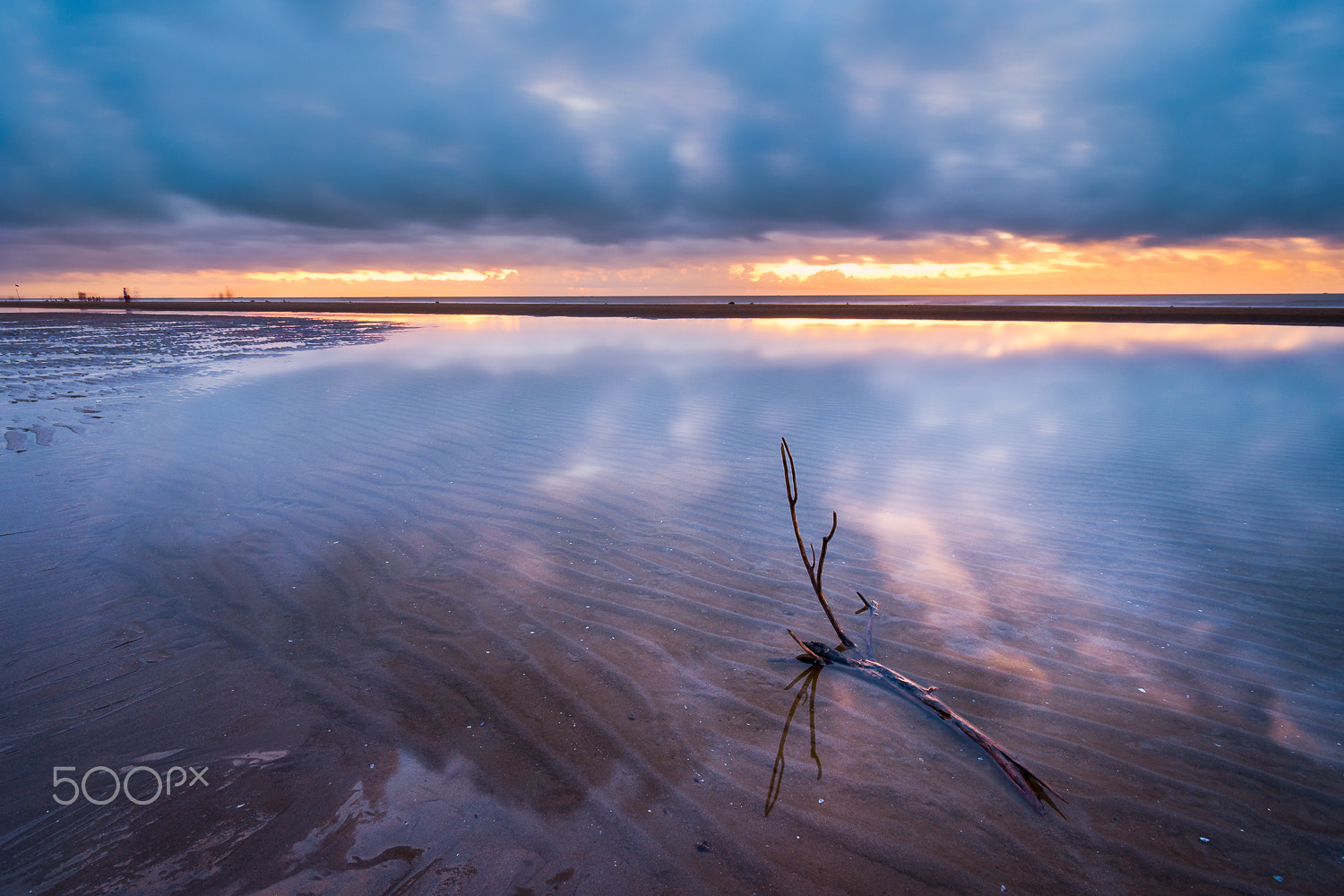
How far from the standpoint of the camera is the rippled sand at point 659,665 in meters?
2.22

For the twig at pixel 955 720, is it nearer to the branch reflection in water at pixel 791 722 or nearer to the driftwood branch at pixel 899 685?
the driftwood branch at pixel 899 685

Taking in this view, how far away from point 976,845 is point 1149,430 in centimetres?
855

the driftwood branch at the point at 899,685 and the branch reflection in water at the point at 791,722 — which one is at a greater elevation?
the driftwood branch at the point at 899,685

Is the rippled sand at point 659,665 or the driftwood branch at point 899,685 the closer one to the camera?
the rippled sand at point 659,665

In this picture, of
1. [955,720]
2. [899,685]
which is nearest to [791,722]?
[899,685]

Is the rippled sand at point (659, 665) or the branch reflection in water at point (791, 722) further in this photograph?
the branch reflection in water at point (791, 722)

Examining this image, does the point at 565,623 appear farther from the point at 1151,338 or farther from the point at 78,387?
the point at 1151,338

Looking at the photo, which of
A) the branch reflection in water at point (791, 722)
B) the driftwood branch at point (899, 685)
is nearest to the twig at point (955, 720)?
the driftwood branch at point (899, 685)

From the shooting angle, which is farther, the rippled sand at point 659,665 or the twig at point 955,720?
the twig at point 955,720

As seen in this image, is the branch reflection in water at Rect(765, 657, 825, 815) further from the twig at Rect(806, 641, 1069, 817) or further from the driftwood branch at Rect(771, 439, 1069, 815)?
the twig at Rect(806, 641, 1069, 817)

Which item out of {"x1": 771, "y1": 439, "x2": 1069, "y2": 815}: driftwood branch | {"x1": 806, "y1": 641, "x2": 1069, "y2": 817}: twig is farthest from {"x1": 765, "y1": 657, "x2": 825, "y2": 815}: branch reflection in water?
{"x1": 806, "y1": 641, "x2": 1069, "y2": 817}: twig

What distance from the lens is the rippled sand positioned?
2.22 m

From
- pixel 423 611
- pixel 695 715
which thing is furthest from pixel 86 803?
pixel 695 715

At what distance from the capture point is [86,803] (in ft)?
7.76
